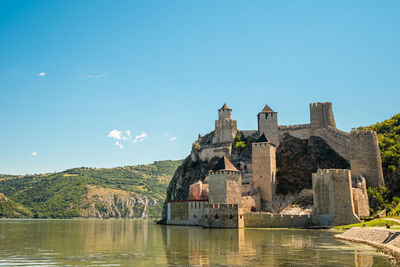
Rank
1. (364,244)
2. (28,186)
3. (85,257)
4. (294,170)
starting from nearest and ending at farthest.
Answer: (85,257) → (364,244) → (294,170) → (28,186)

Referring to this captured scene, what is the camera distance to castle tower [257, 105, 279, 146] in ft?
187

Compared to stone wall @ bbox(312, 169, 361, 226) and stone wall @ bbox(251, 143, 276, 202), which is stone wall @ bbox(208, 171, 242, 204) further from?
stone wall @ bbox(312, 169, 361, 226)

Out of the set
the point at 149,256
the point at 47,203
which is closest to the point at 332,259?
the point at 149,256

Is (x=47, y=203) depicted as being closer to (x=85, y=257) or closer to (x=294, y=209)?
(x=294, y=209)

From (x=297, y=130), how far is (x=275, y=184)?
10672mm

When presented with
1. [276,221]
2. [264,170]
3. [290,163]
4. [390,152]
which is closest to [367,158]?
[390,152]

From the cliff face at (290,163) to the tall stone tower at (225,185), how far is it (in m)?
9.72

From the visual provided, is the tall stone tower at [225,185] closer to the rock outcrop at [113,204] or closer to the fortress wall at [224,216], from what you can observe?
the fortress wall at [224,216]

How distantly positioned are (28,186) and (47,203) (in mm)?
33070

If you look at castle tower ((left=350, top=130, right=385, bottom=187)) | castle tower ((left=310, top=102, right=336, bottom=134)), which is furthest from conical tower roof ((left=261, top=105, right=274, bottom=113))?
castle tower ((left=350, top=130, right=385, bottom=187))

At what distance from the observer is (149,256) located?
674 inches

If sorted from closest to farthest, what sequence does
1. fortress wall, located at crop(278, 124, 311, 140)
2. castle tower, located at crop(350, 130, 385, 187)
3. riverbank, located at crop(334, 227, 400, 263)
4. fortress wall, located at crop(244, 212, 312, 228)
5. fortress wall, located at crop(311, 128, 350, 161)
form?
riverbank, located at crop(334, 227, 400, 263)
fortress wall, located at crop(244, 212, 312, 228)
castle tower, located at crop(350, 130, 385, 187)
fortress wall, located at crop(311, 128, 350, 161)
fortress wall, located at crop(278, 124, 311, 140)

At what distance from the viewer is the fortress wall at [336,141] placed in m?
49.3

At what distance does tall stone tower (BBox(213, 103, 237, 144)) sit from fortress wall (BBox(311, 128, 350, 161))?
45.0 ft
